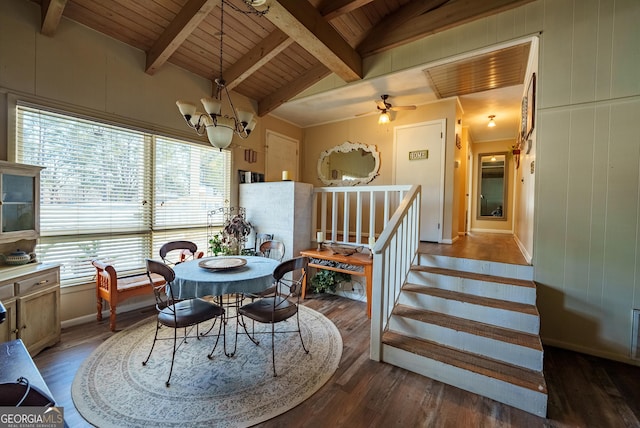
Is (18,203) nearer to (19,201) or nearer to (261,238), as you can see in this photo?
(19,201)

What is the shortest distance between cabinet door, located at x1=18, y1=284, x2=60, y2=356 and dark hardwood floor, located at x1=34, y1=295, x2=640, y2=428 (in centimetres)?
12

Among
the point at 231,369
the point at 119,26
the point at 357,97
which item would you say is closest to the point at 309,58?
the point at 357,97

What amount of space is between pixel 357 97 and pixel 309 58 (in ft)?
3.22

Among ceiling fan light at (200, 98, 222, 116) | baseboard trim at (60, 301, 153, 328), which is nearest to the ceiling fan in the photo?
ceiling fan light at (200, 98, 222, 116)

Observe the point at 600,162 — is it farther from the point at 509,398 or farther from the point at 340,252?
the point at 340,252

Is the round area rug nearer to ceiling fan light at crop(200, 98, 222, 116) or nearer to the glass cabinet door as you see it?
the glass cabinet door

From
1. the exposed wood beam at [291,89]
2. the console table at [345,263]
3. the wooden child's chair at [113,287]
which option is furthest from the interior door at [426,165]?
the wooden child's chair at [113,287]

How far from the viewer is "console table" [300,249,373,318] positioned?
342 centimetres

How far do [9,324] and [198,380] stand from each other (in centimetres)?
162

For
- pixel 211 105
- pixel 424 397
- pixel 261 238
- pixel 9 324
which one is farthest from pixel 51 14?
pixel 424 397

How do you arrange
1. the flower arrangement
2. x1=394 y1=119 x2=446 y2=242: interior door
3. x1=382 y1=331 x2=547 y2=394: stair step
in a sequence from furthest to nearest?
1. x1=394 y1=119 x2=446 y2=242: interior door
2. the flower arrangement
3. x1=382 y1=331 x2=547 y2=394: stair step

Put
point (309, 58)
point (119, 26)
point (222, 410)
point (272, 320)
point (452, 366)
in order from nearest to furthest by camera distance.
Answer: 1. point (222, 410)
2. point (452, 366)
3. point (272, 320)
4. point (119, 26)
5. point (309, 58)

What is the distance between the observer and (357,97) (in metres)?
4.47

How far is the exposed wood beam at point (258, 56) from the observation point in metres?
3.50
